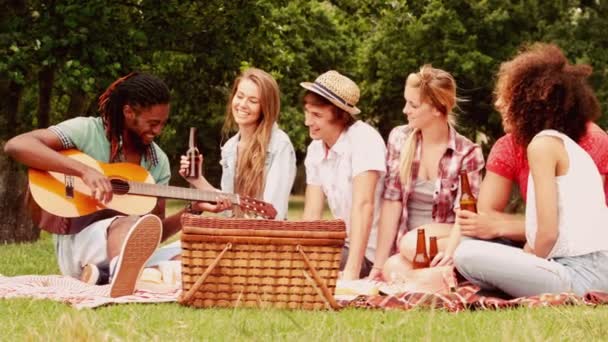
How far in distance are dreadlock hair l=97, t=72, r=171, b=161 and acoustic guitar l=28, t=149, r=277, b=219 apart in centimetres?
28

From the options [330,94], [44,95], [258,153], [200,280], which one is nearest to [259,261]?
[200,280]

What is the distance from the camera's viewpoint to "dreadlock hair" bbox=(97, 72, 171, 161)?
300 inches

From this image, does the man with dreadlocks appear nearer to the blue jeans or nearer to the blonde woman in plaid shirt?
the blonde woman in plaid shirt

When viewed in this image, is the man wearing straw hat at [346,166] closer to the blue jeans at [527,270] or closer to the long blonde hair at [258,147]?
the long blonde hair at [258,147]

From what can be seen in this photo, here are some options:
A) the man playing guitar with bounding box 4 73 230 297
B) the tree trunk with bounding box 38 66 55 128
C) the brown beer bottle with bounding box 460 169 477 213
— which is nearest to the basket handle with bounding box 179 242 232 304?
the man playing guitar with bounding box 4 73 230 297

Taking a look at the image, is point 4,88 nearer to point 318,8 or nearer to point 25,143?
point 25,143

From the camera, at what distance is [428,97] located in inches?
311

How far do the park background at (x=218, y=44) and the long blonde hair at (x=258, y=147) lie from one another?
5158mm

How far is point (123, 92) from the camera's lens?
7664mm

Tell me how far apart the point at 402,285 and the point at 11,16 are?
826cm

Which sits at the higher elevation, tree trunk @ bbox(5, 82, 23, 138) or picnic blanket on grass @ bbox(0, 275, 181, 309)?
tree trunk @ bbox(5, 82, 23, 138)

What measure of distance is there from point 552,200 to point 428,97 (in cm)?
196

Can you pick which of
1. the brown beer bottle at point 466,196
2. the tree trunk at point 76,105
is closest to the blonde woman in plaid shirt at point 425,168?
the brown beer bottle at point 466,196

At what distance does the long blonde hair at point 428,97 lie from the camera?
7906 mm
